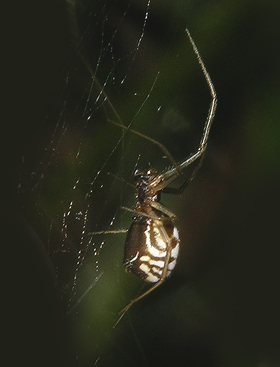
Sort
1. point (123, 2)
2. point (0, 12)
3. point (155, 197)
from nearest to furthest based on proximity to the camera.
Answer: point (155, 197)
point (123, 2)
point (0, 12)

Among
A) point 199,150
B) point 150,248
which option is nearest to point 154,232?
point 150,248

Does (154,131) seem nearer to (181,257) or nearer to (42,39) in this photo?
(181,257)

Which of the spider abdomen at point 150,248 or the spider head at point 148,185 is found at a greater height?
the spider head at point 148,185

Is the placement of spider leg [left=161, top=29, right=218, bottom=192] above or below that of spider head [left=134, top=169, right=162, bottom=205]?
above

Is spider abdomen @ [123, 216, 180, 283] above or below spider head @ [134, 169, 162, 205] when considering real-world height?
below

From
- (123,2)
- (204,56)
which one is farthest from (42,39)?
(204,56)
